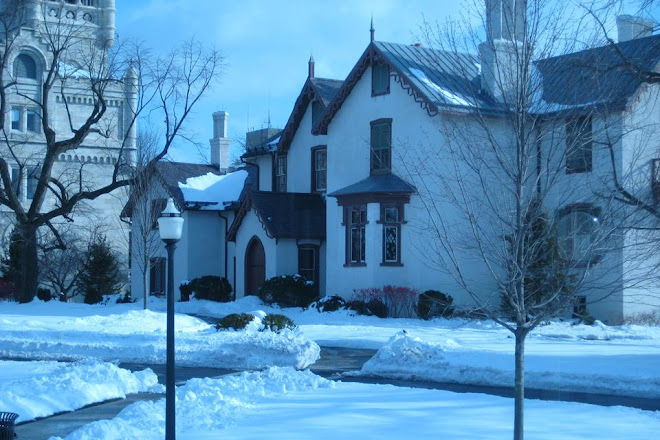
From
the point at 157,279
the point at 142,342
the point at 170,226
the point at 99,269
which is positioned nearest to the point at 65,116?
the point at 99,269

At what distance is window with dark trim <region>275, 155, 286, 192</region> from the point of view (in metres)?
38.6

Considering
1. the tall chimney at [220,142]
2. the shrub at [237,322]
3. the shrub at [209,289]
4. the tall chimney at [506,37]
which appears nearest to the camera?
the tall chimney at [506,37]

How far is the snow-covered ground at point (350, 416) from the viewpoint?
36.2ft

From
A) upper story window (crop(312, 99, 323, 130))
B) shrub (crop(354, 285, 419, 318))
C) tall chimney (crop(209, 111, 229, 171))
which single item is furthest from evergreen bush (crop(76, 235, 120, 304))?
shrub (crop(354, 285, 419, 318))

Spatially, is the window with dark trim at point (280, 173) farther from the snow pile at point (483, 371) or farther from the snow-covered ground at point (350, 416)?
the snow-covered ground at point (350, 416)

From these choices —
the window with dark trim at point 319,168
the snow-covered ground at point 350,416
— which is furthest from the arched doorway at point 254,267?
the snow-covered ground at point 350,416

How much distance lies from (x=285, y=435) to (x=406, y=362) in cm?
737

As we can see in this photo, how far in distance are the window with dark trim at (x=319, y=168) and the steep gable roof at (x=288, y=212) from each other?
0.52 metres

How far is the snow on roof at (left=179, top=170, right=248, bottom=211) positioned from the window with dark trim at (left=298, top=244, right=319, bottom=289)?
6.05m

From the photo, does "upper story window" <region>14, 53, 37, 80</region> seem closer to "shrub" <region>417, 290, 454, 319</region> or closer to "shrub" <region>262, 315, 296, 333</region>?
"shrub" <region>417, 290, 454, 319</region>

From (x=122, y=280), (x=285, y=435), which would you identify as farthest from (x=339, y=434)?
(x=122, y=280)

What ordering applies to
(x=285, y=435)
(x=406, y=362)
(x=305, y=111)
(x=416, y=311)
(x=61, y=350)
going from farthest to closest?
(x=305, y=111) → (x=416, y=311) → (x=61, y=350) → (x=406, y=362) → (x=285, y=435)

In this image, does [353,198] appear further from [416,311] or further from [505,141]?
[505,141]

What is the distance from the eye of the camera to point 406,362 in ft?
59.1
